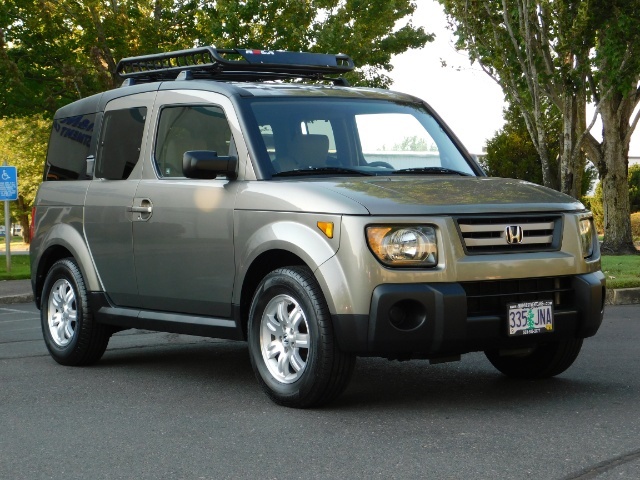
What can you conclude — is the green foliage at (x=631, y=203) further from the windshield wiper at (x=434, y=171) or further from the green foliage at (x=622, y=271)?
the windshield wiper at (x=434, y=171)

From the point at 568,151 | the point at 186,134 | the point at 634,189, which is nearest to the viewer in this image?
the point at 186,134

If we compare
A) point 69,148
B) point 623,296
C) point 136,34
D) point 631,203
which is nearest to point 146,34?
point 136,34

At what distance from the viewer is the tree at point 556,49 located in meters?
20.9

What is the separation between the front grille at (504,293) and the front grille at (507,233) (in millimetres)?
180

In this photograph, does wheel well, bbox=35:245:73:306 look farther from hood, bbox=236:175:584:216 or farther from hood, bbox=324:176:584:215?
hood, bbox=324:176:584:215

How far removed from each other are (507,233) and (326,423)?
148cm

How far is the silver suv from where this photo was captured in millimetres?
6301

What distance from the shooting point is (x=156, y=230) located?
7.76 meters

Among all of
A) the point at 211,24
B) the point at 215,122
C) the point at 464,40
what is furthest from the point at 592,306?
the point at 211,24

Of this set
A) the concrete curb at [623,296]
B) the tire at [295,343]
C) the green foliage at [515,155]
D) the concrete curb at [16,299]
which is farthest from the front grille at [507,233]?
the green foliage at [515,155]

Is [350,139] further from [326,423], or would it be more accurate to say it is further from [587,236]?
[326,423]

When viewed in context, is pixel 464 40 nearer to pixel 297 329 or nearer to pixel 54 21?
pixel 54 21

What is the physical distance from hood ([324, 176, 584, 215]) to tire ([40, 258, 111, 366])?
269cm

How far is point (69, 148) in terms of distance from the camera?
366 inches
